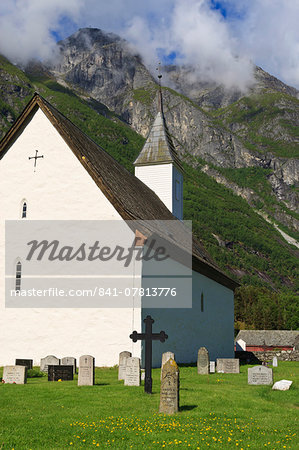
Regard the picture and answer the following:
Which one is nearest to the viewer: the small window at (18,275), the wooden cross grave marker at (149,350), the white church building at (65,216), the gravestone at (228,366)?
the wooden cross grave marker at (149,350)

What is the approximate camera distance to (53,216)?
20.9 m

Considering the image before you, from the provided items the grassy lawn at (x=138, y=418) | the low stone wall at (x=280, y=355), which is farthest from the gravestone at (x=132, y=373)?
the low stone wall at (x=280, y=355)

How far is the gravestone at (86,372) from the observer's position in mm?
13773

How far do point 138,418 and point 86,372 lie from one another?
442 cm

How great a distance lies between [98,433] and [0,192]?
606 inches

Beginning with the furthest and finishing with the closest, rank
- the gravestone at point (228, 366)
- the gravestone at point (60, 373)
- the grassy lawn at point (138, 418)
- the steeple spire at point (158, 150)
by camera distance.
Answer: the steeple spire at point (158, 150)
the gravestone at point (228, 366)
the gravestone at point (60, 373)
the grassy lawn at point (138, 418)

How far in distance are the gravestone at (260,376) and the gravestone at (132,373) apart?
13.3 ft

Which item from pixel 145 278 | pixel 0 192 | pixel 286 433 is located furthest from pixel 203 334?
pixel 286 433

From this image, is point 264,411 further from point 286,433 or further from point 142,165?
point 142,165

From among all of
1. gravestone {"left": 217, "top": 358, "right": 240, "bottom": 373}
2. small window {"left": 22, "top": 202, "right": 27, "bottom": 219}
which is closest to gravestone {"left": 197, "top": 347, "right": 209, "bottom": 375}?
gravestone {"left": 217, "top": 358, "right": 240, "bottom": 373}

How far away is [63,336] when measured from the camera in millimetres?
19516

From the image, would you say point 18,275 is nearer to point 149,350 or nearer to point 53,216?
point 53,216

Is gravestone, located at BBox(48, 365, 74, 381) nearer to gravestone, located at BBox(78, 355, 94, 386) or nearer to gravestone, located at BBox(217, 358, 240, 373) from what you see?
gravestone, located at BBox(78, 355, 94, 386)

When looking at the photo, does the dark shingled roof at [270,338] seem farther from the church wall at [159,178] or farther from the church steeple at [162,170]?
the church wall at [159,178]
